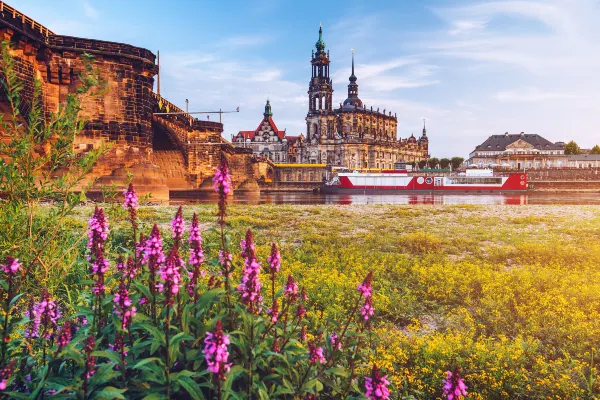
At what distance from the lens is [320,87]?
126625 mm

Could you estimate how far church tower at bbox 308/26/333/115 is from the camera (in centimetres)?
12631

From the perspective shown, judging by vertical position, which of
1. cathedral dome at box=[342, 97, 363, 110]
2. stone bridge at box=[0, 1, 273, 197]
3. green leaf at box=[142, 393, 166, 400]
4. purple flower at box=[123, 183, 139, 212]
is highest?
cathedral dome at box=[342, 97, 363, 110]

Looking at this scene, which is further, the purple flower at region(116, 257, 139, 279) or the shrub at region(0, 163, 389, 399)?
the purple flower at region(116, 257, 139, 279)

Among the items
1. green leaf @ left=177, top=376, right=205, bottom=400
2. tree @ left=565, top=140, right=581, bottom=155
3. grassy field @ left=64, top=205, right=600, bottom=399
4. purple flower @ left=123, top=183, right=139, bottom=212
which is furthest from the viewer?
tree @ left=565, top=140, right=581, bottom=155

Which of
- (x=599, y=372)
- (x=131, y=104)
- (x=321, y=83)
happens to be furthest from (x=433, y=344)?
(x=321, y=83)

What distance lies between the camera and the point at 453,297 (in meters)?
6.30

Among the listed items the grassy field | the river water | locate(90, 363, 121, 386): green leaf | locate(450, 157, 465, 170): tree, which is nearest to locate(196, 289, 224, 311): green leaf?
locate(90, 363, 121, 386): green leaf

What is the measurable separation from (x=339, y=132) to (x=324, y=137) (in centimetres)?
1018

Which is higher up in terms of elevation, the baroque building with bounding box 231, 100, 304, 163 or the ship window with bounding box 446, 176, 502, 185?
the baroque building with bounding box 231, 100, 304, 163

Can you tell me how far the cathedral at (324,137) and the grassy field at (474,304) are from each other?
111 meters

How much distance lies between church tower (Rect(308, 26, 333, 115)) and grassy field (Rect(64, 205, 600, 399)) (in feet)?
389

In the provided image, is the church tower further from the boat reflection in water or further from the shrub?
the shrub

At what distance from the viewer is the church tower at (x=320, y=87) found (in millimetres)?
126312

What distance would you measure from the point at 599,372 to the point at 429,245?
6508 millimetres
